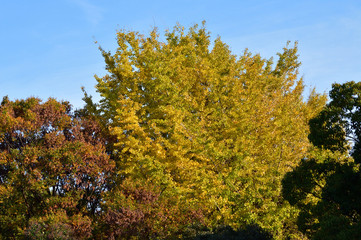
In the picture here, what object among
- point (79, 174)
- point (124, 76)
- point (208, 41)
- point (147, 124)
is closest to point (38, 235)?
point (79, 174)

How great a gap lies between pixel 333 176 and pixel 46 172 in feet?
46.8

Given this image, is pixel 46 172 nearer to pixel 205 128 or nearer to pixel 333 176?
pixel 205 128

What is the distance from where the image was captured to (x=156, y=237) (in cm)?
1555

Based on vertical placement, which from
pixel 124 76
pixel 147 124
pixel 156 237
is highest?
pixel 124 76

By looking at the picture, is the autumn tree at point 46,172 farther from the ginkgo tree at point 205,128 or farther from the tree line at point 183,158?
the ginkgo tree at point 205,128

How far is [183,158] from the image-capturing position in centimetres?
1709

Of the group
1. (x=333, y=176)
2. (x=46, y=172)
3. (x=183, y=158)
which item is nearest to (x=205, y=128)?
(x=183, y=158)

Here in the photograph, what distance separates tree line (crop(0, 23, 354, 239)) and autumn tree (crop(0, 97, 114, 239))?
0.07 m

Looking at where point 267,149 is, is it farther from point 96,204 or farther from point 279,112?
point 96,204

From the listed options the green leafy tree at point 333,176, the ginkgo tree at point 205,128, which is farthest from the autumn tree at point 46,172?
the green leafy tree at point 333,176

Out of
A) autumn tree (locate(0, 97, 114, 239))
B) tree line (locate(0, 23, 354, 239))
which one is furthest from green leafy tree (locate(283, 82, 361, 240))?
autumn tree (locate(0, 97, 114, 239))

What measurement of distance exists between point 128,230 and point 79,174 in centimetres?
584

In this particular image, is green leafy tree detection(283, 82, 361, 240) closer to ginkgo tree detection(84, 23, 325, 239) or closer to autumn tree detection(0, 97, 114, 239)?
ginkgo tree detection(84, 23, 325, 239)

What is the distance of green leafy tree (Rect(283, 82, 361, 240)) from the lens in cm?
1186
